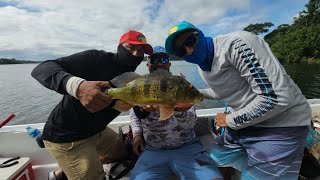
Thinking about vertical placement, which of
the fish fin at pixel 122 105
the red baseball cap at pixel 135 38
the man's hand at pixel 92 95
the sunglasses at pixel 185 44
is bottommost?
the fish fin at pixel 122 105

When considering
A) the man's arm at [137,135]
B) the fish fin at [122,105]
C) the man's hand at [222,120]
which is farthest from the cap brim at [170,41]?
the man's arm at [137,135]

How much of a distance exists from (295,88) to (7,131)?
436 cm

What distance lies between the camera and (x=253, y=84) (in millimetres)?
2340

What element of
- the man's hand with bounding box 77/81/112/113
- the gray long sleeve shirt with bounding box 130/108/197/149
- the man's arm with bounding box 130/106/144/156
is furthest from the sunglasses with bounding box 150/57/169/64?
the man's hand with bounding box 77/81/112/113

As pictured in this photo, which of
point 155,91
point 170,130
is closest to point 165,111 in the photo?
point 155,91

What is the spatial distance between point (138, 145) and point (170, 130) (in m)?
0.56

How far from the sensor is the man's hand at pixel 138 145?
3938 mm

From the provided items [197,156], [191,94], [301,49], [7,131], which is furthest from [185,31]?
[301,49]

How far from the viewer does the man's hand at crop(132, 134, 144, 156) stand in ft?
12.9

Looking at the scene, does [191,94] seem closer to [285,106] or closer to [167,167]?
[285,106]

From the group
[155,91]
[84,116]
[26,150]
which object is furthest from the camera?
[26,150]

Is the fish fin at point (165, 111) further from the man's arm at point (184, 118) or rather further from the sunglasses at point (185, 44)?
the man's arm at point (184, 118)

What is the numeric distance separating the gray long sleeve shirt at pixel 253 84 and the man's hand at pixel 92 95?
3.65 feet

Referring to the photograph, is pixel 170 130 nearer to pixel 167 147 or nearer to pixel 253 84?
pixel 167 147
